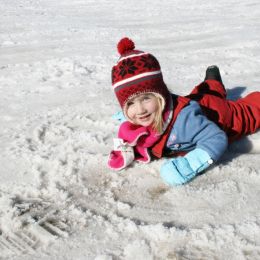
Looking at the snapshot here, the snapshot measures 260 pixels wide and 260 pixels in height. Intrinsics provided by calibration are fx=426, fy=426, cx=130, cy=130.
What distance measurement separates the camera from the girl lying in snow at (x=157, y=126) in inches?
85.7

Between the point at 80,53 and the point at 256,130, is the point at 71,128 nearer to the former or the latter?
the point at 256,130

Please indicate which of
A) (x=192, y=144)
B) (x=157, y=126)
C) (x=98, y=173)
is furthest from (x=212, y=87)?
(x=98, y=173)

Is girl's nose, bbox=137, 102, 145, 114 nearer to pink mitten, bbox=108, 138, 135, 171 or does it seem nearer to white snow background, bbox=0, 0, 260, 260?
pink mitten, bbox=108, 138, 135, 171

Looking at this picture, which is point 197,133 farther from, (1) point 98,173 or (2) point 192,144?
(1) point 98,173

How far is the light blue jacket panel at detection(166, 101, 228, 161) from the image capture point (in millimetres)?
2211

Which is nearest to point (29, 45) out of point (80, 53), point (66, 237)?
point (80, 53)

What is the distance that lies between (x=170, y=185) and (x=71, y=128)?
1.02m

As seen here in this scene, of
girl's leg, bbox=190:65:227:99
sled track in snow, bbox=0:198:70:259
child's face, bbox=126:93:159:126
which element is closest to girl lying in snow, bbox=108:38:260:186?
child's face, bbox=126:93:159:126

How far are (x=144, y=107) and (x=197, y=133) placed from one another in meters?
0.32

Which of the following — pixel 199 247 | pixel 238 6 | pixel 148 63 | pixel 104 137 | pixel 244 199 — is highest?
pixel 238 6

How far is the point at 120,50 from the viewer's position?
231 cm

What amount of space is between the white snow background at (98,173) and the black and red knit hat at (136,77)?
439 mm

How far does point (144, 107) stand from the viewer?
2221mm

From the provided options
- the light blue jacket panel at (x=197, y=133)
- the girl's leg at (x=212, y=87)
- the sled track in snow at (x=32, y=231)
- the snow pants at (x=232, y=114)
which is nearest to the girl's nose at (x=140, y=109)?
the light blue jacket panel at (x=197, y=133)
